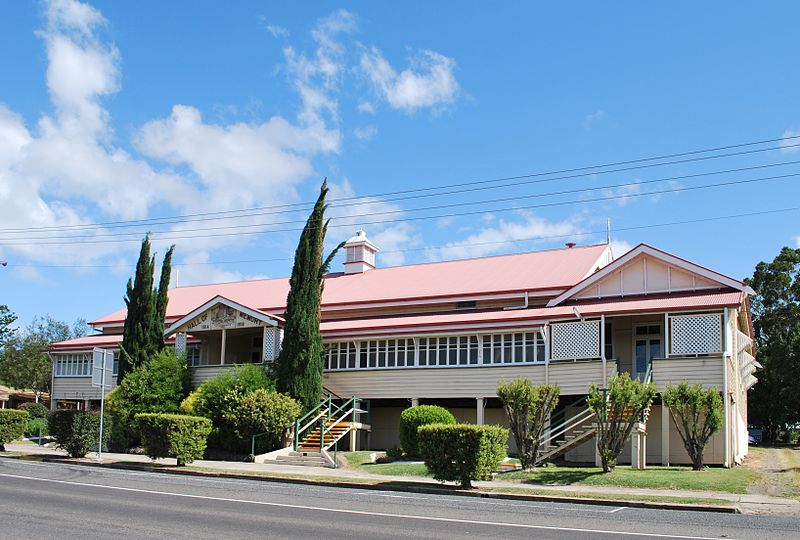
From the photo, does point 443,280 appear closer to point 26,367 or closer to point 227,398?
point 227,398

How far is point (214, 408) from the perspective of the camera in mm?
28797

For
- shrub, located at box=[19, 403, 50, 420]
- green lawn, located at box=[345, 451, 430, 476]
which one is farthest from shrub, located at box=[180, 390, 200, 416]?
shrub, located at box=[19, 403, 50, 420]

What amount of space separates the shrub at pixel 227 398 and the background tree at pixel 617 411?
39.5 feet

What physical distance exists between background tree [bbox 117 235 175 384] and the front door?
18.4 m

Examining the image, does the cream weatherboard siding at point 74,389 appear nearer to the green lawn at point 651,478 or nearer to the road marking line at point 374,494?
the road marking line at point 374,494

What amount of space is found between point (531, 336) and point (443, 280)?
8616 millimetres

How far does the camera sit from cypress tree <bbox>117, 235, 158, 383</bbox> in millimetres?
33031

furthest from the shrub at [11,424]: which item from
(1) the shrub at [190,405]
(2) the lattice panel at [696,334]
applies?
(2) the lattice panel at [696,334]

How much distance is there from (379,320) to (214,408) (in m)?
7.66

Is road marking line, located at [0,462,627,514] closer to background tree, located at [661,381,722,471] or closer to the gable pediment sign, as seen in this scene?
background tree, located at [661,381,722,471]

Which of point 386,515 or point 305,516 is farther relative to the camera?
point 386,515

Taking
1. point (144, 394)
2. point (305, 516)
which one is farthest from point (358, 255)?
point (305, 516)

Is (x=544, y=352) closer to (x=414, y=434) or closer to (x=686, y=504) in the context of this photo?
(x=414, y=434)

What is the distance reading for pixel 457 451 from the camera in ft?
61.6
